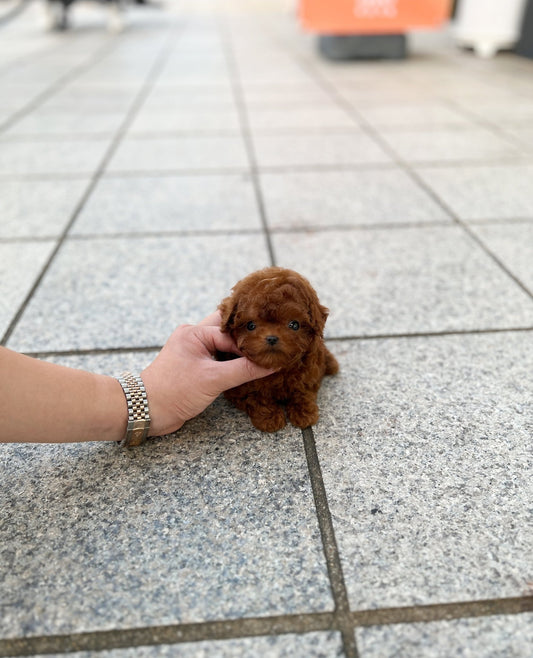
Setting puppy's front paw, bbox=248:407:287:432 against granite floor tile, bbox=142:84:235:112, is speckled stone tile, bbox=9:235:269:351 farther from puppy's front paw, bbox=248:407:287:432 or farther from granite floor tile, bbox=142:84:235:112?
granite floor tile, bbox=142:84:235:112

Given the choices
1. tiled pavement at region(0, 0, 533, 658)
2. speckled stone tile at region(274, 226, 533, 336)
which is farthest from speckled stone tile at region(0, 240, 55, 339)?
speckled stone tile at region(274, 226, 533, 336)

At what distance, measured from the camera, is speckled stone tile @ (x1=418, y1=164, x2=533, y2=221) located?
3680 mm

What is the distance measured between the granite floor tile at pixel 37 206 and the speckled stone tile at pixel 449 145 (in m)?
2.59

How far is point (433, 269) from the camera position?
3020mm

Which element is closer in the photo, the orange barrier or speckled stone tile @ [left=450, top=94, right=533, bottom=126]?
speckled stone tile @ [left=450, top=94, right=533, bottom=126]

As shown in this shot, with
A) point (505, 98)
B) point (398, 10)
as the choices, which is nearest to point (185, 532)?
point (505, 98)

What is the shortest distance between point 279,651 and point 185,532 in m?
0.41

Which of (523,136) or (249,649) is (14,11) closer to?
(523,136)

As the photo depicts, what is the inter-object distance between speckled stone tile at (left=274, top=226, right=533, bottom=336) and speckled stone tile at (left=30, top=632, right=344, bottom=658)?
1383 millimetres

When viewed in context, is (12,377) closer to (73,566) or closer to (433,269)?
(73,566)

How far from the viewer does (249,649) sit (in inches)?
52.2

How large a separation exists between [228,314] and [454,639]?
3.51 feet

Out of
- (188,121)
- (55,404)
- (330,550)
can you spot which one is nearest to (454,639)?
(330,550)

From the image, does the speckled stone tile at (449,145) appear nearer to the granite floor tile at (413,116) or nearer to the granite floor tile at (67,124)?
the granite floor tile at (413,116)
